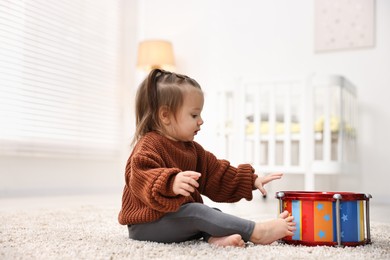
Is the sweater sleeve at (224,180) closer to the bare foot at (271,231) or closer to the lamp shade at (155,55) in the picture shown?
the bare foot at (271,231)

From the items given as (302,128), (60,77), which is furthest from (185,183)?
(60,77)

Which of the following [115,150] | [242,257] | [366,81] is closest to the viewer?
[242,257]

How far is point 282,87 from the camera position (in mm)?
3379

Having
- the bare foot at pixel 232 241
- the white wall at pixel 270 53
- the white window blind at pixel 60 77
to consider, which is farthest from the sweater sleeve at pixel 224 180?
the white window blind at pixel 60 77

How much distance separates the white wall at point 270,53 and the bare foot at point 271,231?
1.80 metres

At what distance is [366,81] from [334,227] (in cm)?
232

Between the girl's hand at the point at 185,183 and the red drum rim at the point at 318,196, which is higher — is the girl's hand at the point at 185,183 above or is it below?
above

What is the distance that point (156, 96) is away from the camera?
1.19m

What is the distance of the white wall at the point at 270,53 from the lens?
3111 mm

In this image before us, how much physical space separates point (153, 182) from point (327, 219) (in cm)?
39

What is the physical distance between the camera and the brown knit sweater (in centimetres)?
100

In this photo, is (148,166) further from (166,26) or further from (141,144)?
(166,26)

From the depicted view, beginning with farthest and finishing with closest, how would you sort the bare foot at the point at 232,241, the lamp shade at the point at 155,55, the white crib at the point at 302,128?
the lamp shade at the point at 155,55, the white crib at the point at 302,128, the bare foot at the point at 232,241

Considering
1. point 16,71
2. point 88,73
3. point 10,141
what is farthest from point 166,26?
point 10,141
